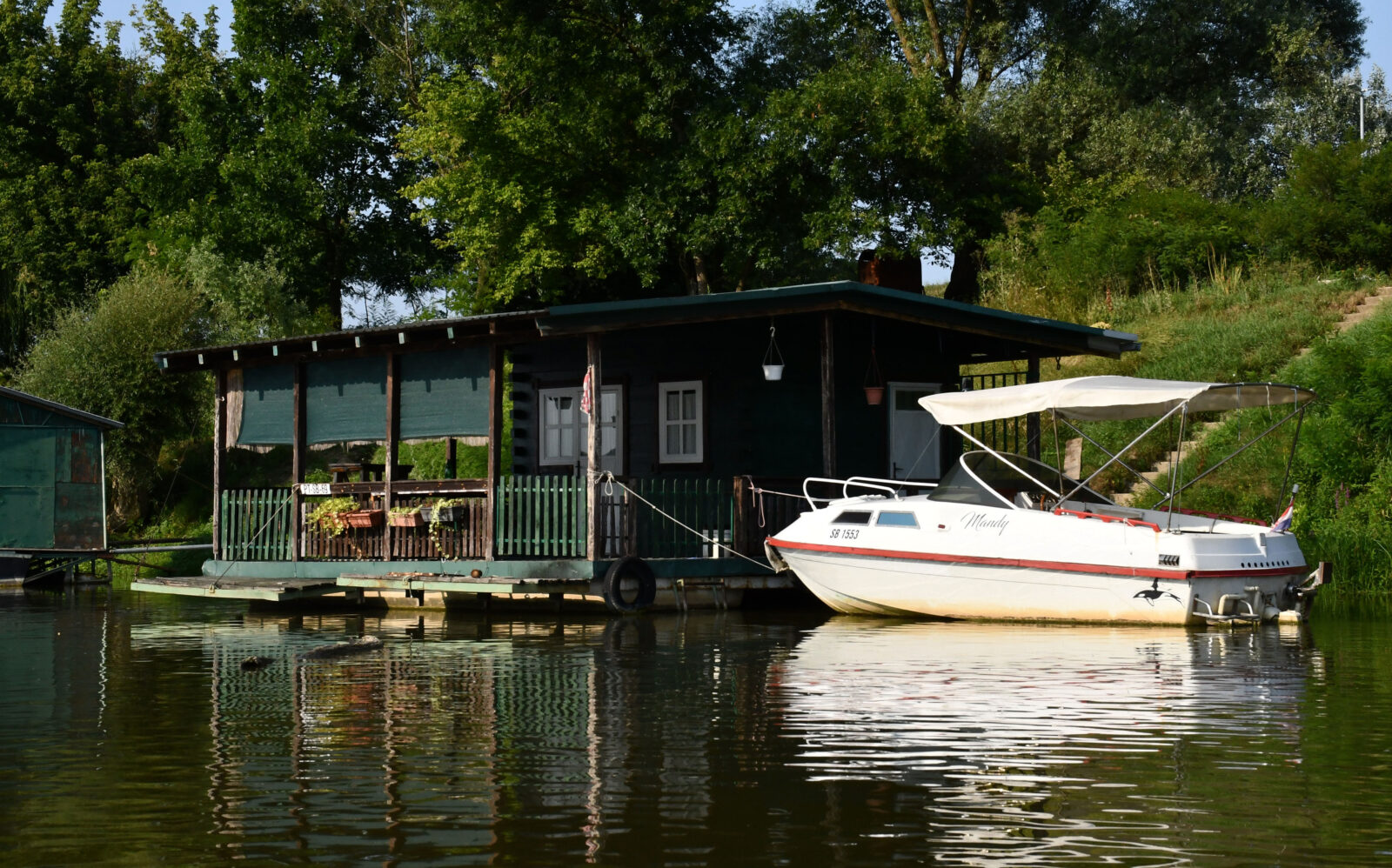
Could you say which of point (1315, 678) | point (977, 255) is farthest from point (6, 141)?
point (1315, 678)

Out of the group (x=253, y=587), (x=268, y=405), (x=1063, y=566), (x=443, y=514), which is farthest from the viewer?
(x=268, y=405)

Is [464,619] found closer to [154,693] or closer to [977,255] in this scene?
[154,693]

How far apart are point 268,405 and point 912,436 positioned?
990 cm

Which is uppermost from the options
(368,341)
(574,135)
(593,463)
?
(574,135)

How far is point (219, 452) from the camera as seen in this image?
2292 centimetres

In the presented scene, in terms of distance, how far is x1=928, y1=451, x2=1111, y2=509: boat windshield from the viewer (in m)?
17.2

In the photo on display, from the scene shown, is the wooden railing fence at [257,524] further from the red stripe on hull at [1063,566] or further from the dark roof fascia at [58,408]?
the red stripe on hull at [1063,566]

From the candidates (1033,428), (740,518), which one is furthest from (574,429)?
(1033,428)

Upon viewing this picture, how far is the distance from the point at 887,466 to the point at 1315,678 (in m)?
10.9

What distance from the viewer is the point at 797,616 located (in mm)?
19016

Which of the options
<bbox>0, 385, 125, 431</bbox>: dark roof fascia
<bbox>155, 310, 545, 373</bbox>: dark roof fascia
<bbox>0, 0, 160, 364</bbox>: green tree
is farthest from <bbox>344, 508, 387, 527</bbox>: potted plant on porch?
<bbox>0, 0, 160, 364</bbox>: green tree

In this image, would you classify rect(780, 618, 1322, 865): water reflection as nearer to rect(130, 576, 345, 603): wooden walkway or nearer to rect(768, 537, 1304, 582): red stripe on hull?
rect(768, 537, 1304, 582): red stripe on hull

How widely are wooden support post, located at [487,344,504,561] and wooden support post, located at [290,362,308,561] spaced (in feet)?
11.9

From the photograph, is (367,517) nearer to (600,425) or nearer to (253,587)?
(253,587)
